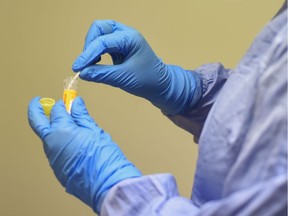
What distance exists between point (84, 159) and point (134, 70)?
28 centimetres

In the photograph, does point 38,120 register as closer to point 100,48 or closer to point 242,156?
point 100,48

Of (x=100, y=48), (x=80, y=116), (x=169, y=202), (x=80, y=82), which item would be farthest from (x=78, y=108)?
(x=80, y=82)

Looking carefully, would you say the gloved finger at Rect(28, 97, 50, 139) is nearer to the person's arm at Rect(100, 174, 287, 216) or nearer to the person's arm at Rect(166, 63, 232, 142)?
the person's arm at Rect(100, 174, 287, 216)

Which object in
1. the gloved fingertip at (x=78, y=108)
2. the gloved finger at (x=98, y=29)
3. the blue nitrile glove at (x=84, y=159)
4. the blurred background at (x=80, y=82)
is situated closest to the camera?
the blue nitrile glove at (x=84, y=159)

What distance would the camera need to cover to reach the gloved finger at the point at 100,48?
890 mm

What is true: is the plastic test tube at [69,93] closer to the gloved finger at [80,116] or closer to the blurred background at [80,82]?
the gloved finger at [80,116]

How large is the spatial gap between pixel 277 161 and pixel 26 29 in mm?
1176

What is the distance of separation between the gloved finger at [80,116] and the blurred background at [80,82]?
63 centimetres

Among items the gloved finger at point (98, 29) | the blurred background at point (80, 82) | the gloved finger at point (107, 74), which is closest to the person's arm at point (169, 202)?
the gloved finger at point (107, 74)

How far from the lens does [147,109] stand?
149 cm

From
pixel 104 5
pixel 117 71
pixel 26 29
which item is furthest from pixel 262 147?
pixel 26 29

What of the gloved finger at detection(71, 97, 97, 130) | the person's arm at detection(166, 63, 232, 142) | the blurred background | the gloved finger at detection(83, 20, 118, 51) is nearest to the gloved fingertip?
the gloved finger at detection(71, 97, 97, 130)

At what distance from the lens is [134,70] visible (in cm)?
95

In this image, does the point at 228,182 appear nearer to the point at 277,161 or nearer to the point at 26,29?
the point at 277,161
